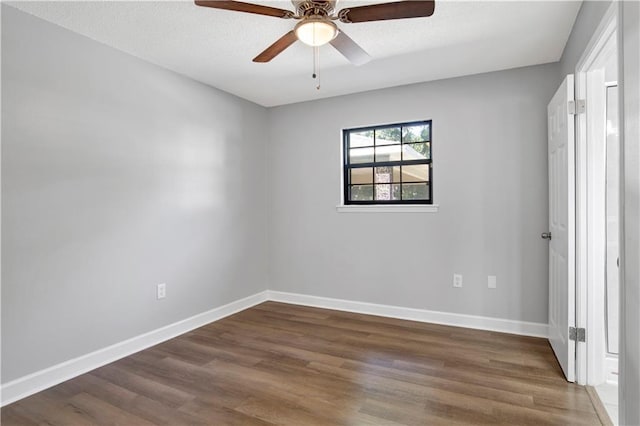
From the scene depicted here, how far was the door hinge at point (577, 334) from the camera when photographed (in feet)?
7.29

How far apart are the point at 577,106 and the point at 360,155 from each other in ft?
7.08

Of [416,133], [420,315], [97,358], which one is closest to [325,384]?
[420,315]

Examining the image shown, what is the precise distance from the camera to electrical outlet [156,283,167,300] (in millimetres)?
3104

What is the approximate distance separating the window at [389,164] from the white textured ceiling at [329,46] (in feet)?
1.88

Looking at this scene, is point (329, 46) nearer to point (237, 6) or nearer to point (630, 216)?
point (237, 6)

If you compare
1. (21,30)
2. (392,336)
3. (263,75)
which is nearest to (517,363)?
(392,336)

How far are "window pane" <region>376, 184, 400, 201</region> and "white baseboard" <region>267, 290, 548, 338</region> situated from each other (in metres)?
1.19

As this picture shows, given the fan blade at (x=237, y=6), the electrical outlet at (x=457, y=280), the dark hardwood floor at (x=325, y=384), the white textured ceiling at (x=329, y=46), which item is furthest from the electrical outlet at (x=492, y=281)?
the fan blade at (x=237, y=6)

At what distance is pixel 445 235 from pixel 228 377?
2.38 metres

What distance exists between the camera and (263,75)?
3348 millimetres

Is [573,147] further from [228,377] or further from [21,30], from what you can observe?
[21,30]

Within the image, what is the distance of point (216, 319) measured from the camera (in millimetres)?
3672

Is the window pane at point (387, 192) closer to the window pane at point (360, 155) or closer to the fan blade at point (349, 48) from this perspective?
the window pane at point (360, 155)

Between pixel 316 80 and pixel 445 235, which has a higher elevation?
pixel 316 80
